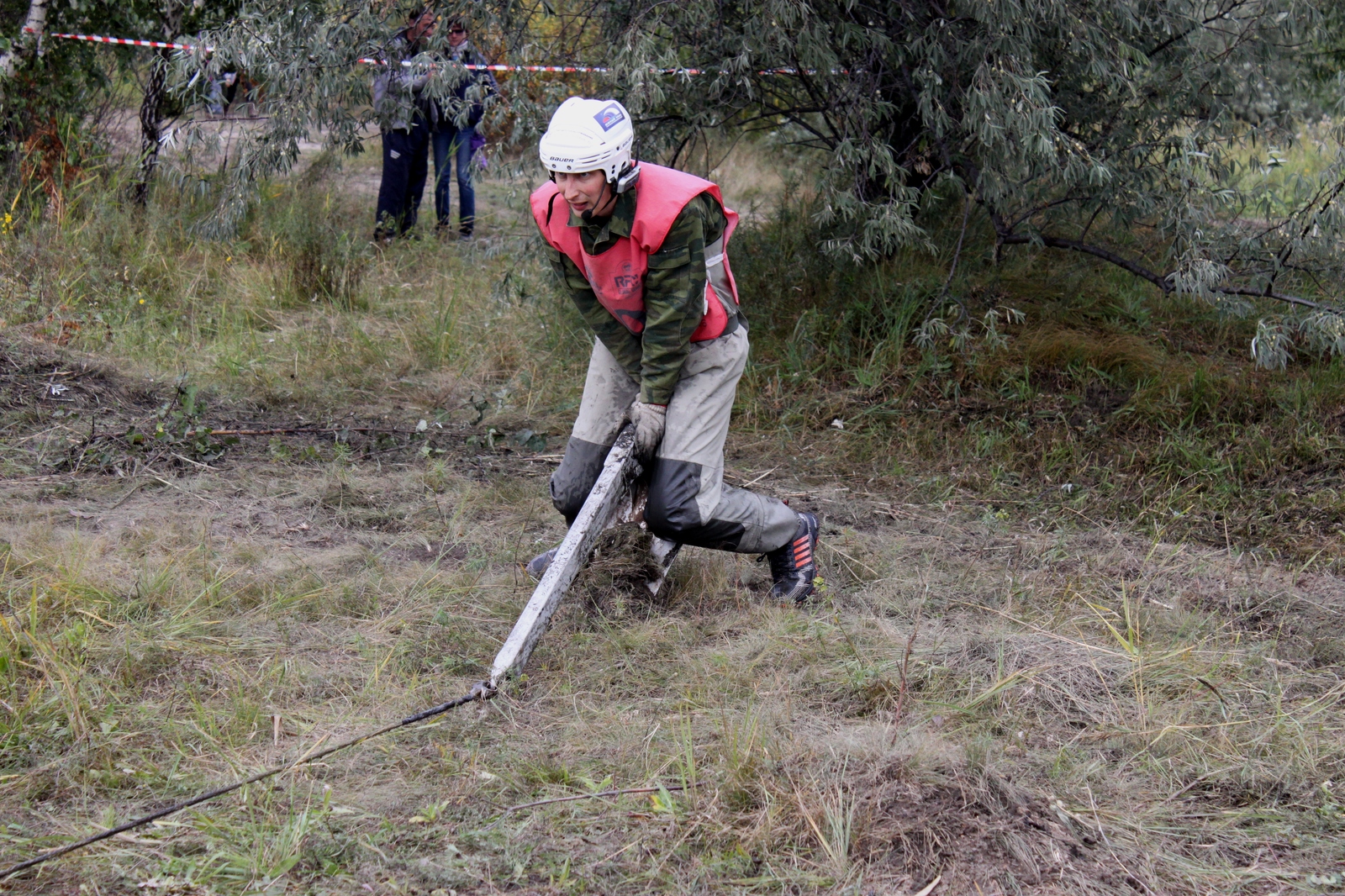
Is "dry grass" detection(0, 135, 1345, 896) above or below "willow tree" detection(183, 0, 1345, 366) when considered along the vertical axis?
below

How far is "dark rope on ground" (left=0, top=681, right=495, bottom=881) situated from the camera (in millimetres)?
2443

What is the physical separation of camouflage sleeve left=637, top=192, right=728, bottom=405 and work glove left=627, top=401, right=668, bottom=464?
3 centimetres

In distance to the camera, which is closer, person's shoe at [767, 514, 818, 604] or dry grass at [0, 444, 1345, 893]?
dry grass at [0, 444, 1345, 893]

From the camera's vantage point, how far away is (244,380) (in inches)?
238

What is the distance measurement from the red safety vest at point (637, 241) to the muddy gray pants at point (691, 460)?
14 centimetres

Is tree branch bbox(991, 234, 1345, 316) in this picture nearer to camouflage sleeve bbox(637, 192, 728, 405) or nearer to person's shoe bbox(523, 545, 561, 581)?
camouflage sleeve bbox(637, 192, 728, 405)

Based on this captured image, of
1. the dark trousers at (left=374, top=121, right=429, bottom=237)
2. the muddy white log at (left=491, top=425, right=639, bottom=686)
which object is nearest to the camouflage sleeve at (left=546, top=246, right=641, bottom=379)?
the muddy white log at (left=491, top=425, right=639, bottom=686)

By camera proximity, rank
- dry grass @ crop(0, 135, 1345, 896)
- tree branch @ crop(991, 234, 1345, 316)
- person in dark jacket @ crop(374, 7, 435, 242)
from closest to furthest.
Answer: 1. dry grass @ crop(0, 135, 1345, 896)
2. tree branch @ crop(991, 234, 1345, 316)
3. person in dark jacket @ crop(374, 7, 435, 242)

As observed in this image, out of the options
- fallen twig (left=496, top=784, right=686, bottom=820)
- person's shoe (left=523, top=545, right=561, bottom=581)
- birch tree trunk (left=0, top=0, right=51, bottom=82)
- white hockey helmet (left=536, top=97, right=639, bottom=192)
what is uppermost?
white hockey helmet (left=536, top=97, right=639, bottom=192)

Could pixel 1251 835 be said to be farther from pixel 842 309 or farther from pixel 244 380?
pixel 244 380

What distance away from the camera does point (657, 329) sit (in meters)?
3.60

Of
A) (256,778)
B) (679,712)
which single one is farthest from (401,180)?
(256,778)

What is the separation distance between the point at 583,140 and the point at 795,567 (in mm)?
1643

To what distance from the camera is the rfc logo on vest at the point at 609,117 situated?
3.31 metres
